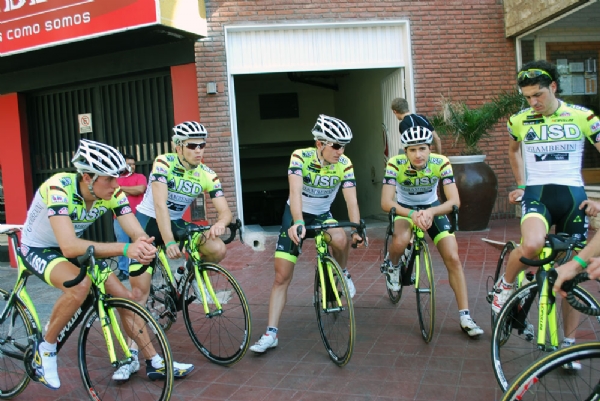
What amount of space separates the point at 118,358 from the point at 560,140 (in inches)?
140

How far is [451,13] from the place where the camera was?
35.3 ft

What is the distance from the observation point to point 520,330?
158 inches

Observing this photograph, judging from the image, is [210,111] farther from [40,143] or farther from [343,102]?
[343,102]

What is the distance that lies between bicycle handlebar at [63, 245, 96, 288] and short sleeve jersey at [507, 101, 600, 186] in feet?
10.8

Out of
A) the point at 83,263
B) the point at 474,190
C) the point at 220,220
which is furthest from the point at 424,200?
the point at 474,190

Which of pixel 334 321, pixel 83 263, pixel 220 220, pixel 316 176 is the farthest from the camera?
pixel 316 176

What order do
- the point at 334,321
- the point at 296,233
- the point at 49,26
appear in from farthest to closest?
the point at 49,26, the point at 334,321, the point at 296,233

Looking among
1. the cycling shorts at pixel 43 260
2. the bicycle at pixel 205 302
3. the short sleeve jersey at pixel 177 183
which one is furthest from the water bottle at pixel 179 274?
the cycling shorts at pixel 43 260

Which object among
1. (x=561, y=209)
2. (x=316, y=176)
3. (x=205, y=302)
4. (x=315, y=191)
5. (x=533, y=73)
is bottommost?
(x=205, y=302)

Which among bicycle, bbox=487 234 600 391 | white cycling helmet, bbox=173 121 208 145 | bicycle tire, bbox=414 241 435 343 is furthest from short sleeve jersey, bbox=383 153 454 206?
white cycling helmet, bbox=173 121 208 145

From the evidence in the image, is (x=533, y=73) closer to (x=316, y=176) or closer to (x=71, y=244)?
(x=316, y=176)

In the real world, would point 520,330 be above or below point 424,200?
below

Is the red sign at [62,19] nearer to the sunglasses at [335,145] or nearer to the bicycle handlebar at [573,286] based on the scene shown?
the sunglasses at [335,145]

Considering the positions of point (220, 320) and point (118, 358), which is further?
point (220, 320)
